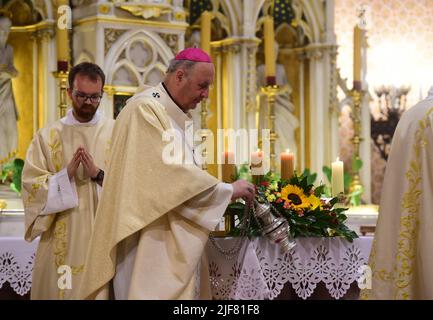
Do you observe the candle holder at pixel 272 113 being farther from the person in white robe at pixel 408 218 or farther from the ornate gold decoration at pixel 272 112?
the person in white robe at pixel 408 218

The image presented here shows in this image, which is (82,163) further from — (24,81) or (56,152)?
(24,81)

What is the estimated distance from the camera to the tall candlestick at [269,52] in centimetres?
692

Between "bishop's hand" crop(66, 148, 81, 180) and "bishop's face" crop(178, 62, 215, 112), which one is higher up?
"bishop's face" crop(178, 62, 215, 112)

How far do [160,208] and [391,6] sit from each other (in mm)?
6094

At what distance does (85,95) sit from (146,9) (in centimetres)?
225

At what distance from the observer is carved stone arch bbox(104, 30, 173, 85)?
6621mm

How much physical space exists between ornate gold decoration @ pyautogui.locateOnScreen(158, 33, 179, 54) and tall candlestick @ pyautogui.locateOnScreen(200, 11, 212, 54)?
18 cm

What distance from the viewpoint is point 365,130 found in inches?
316

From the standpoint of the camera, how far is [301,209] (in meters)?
4.47

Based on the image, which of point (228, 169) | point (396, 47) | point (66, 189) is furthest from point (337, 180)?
point (396, 47)

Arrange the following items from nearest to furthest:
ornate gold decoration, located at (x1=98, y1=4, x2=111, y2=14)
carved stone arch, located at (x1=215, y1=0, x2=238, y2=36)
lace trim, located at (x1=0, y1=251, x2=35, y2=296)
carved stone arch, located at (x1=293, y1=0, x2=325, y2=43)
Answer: lace trim, located at (x1=0, y1=251, x2=35, y2=296), ornate gold decoration, located at (x1=98, y1=4, x2=111, y2=14), carved stone arch, located at (x1=215, y1=0, x2=238, y2=36), carved stone arch, located at (x1=293, y1=0, x2=325, y2=43)

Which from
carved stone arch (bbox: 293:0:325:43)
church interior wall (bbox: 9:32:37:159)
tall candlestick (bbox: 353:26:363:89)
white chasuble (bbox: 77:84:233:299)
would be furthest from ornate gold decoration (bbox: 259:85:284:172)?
white chasuble (bbox: 77:84:233:299)

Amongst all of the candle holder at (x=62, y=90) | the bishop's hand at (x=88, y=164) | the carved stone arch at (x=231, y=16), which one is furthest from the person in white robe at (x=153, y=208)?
the carved stone arch at (x=231, y=16)

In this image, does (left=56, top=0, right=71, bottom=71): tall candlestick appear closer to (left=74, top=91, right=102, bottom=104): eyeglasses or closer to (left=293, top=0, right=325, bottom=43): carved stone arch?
(left=74, top=91, right=102, bottom=104): eyeglasses
